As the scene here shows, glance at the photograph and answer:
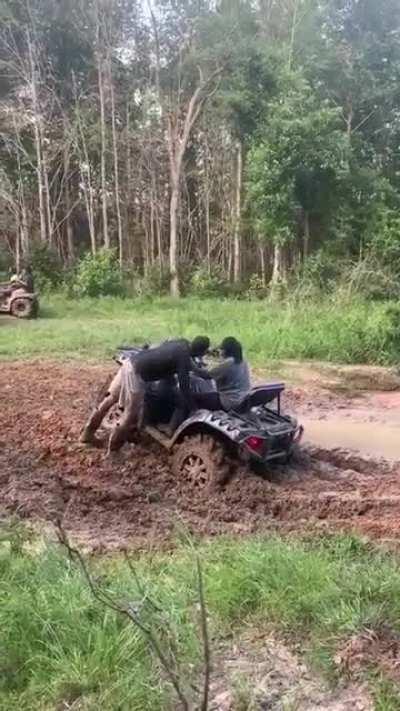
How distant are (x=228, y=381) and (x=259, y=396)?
49 centimetres

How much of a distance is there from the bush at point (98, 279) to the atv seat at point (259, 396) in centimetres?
1825

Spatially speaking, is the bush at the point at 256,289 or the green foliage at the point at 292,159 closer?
the green foliage at the point at 292,159

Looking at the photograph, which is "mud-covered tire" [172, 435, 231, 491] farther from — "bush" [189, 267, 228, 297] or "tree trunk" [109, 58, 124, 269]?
"tree trunk" [109, 58, 124, 269]

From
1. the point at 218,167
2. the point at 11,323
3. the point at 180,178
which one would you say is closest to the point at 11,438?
the point at 11,323

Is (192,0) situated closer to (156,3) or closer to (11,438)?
(156,3)

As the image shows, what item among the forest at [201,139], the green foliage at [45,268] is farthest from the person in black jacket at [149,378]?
the green foliage at [45,268]

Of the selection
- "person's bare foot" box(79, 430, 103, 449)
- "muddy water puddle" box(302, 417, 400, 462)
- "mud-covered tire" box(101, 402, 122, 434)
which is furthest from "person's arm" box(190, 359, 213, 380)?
"muddy water puddle" box(302, 417, 400, 462)

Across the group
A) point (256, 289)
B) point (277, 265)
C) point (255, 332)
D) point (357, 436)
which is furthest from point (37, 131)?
point (357, 436)

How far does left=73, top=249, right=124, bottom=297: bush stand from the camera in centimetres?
2536

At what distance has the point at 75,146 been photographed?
1144 inches

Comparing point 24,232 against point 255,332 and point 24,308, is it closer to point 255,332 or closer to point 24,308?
point 24,308

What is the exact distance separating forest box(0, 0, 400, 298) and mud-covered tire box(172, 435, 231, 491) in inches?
625

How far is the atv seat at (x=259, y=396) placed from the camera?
750cm

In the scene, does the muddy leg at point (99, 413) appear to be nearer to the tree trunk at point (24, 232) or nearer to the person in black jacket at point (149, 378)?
the person in black jacket at point (149, 378)
